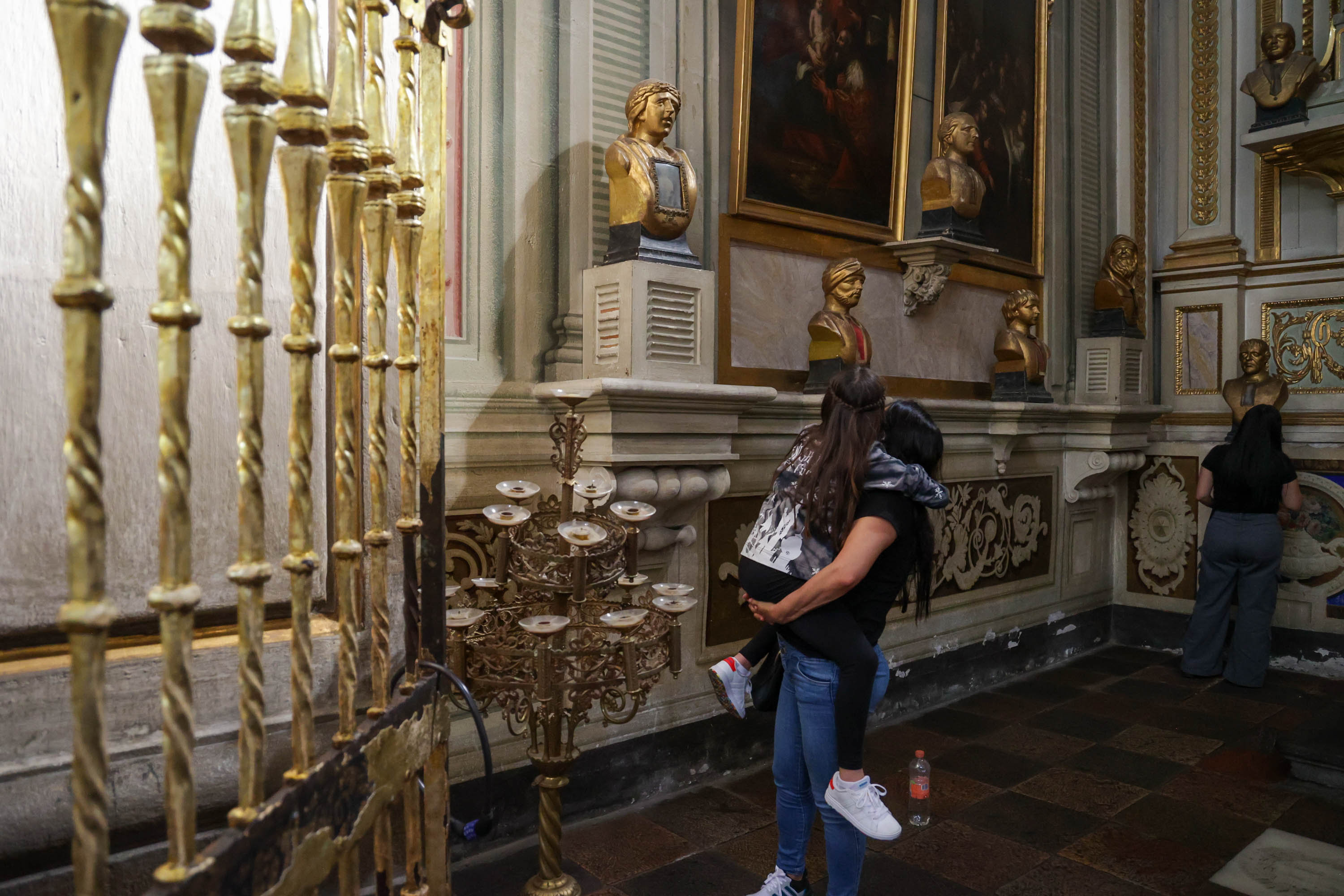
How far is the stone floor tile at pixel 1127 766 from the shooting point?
3350mm

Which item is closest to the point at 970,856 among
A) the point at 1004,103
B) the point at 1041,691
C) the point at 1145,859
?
the point at 1145,859

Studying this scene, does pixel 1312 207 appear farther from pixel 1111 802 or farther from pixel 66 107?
pixel 66 107

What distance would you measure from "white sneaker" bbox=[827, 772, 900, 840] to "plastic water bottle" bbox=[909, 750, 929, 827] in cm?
91

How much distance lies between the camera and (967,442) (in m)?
4.50

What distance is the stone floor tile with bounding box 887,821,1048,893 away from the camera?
8.55 feet

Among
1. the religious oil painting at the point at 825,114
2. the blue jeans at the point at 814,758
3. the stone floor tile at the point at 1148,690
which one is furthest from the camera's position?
the stone floor tile at the point at 1148,690

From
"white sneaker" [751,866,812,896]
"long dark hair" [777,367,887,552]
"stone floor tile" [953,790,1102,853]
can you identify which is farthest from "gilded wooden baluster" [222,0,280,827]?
"stone floor tile" [953,790,1102,853]

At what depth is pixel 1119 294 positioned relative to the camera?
5.22m

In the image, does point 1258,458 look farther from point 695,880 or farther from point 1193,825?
point 695,880

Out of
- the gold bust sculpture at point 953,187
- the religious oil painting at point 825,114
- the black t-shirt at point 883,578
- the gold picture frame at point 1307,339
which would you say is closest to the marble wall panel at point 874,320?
the religious oil painting at point 825,114

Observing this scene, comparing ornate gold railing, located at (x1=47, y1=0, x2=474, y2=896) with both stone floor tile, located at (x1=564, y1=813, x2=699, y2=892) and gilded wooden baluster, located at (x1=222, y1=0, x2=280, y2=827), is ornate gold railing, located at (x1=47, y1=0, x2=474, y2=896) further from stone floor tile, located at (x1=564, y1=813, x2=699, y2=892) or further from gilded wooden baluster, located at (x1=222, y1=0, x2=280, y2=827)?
stone floor tile, located at (x1=564, y1=813, x2=699, y2=892)

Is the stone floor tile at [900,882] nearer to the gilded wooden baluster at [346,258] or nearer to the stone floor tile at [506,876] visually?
the stone floor tile at [506,876]

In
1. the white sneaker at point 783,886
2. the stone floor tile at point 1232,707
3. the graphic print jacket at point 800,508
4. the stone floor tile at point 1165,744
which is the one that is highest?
the graphic print jacket at point 800,508

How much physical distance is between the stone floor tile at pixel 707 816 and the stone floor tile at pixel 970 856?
18.7 inches
